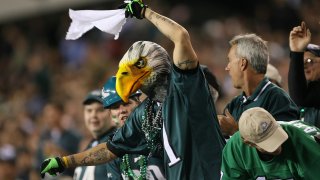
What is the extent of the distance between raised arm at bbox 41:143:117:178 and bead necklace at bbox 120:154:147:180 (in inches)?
9.9

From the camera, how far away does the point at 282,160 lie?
484 cm

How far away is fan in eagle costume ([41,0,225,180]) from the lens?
483 cm

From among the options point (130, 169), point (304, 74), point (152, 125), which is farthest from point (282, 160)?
point (130, 169)

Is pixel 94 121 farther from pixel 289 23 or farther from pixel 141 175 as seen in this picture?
pixel 289 23

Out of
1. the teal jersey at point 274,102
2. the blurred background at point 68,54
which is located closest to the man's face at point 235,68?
the teal jersey at point 274,102

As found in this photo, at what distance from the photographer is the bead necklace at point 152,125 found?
5.21m

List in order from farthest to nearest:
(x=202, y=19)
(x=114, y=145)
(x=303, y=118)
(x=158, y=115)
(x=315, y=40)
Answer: (x=202, y=19), (x=315, y=40), (x=303, y=118), (x=114, y=145), (x=158, y=115)

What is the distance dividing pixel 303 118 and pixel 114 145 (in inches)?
57.0

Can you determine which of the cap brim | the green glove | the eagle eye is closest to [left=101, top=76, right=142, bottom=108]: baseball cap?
the green glove

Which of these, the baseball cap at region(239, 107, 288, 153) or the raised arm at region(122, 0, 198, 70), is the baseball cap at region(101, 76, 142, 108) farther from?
the baseball cap at region(239, 107, 288, 153)

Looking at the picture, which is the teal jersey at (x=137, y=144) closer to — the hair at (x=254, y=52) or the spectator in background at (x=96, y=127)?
the hair at (x=254, y=52)

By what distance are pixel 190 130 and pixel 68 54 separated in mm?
11115

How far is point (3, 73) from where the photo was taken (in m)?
16.6

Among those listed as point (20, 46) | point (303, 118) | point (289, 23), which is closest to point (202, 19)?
point (289, 23)
